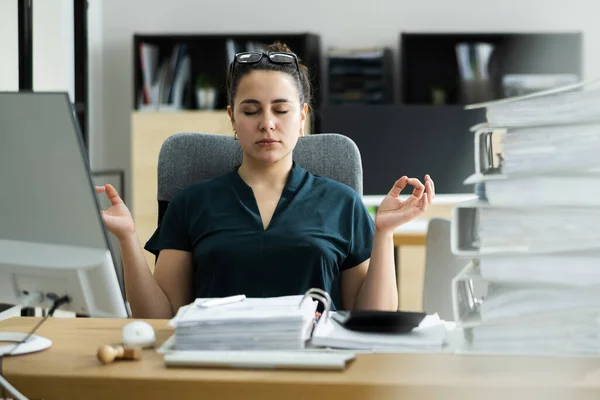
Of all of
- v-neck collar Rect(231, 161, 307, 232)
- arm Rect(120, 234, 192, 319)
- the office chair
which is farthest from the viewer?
the office chair

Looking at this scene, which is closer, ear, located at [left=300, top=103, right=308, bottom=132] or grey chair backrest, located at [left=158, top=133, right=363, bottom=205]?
ear, located at [left=300, top=103, right=308, bottom=132]

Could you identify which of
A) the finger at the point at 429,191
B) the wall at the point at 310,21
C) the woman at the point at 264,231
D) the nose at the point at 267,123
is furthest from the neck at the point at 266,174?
the wall at the point at 310,21

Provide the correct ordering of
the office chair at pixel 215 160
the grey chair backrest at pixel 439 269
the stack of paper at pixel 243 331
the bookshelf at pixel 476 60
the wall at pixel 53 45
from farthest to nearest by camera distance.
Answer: the bookshelf at pixel 476 60 → the wall at pixel 53 45 → the grey chair backrest at pixel 439 269 → the office chair at pixel 215 160 → the stack of paper at pixel 243 331

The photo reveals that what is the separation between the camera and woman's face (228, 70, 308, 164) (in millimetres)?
1623

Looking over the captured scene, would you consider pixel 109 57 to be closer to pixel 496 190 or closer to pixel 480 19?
pixel 480 19

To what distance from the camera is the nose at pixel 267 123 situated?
5.28ft

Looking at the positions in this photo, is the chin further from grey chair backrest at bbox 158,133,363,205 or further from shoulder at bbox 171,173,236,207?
grey chair backrest at bbox 158,133,363,205

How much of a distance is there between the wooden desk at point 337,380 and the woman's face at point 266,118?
2.08 ft

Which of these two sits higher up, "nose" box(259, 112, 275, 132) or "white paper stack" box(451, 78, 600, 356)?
"nose" box(259, 112, 275, 132)

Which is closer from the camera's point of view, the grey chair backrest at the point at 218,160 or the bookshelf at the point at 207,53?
the grey chair backrest at the point at 218,160

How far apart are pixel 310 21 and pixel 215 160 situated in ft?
8.67

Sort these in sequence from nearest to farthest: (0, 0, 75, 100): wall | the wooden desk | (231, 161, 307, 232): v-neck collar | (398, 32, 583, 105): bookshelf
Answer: the wooden desk, (231, 161, 307, 232): v-neck collar, (0, 0, 75, 100): wall, (398, 32, 583, 105): bookshelf

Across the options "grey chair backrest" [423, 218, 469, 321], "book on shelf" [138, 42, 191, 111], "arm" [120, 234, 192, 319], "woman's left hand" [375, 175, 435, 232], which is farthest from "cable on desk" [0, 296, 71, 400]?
"book on shelf" [138, 42, 191, 111]

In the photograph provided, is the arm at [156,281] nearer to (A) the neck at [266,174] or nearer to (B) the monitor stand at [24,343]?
(A) the neck at [266,174]
